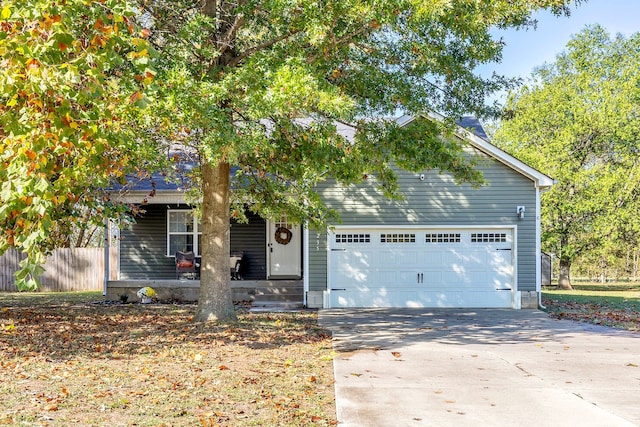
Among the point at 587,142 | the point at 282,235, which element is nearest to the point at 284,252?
the point at 282,235

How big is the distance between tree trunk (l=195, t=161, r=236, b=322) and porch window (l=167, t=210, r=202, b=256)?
6.88 meters

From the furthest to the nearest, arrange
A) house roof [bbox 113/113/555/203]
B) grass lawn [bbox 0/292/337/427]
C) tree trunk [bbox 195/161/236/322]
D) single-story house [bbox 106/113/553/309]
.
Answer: single-story house [bbox 106/113/553/309] < house roof [bbox 113/113/555/203] < tree trunk [bbox 195/161/236/322] < grass lawn [bbox 0/292/337/427]

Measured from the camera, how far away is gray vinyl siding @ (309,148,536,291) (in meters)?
16.5

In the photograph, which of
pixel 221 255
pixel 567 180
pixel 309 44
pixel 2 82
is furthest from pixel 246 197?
pixel 567 180

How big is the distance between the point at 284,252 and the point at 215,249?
700 centimetres

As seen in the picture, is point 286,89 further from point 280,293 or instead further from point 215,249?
point 280,293

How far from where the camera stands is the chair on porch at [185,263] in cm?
1797

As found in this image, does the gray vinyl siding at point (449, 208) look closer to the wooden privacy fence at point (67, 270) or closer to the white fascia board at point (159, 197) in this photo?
the white fascia board at point (159, 197)

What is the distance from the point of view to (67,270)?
2392 cm

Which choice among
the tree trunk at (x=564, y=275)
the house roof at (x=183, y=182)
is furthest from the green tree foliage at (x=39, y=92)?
the tree trunk at (x=564, y=275)

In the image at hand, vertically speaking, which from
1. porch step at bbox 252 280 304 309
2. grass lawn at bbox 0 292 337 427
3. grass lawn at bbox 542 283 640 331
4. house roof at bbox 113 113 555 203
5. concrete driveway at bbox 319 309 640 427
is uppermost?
house roof at bbox 113 113 555 203

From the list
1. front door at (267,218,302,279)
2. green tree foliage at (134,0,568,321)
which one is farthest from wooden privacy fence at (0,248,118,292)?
green tree foliage at (134,0,568,321)

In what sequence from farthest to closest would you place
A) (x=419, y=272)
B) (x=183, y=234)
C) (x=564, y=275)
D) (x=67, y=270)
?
(x=564, y=275)
(x=67, y=270)
(x=183, y=234)
(x=419, y=272)

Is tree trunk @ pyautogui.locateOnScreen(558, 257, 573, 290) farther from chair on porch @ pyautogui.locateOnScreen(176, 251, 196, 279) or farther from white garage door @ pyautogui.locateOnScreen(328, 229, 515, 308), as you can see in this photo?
chair on porch @ pyautogui.locateOnScreen(176, 251, 196, 279)
